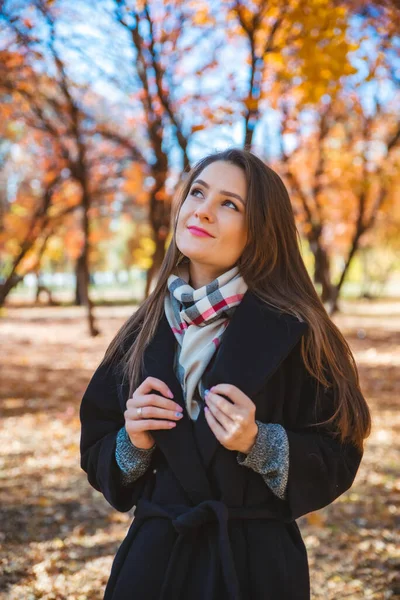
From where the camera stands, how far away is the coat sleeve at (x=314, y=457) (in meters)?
1.60

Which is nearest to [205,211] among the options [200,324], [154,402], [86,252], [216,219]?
[216,219]

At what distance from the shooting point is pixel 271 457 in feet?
5.20

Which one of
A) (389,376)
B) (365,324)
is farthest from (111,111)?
(365,324)

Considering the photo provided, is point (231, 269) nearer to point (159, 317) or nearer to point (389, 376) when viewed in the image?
point (159, 317)

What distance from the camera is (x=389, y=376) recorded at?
1007cm

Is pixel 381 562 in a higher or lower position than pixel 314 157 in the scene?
lower

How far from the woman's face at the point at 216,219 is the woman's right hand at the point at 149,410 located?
1.33ft

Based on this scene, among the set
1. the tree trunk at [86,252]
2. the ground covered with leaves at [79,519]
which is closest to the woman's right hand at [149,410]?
the ground covered with leaves at [79,519]

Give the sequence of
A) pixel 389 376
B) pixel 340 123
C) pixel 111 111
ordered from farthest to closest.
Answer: pixel 340 123
pixel 111 111
pixel 389 376

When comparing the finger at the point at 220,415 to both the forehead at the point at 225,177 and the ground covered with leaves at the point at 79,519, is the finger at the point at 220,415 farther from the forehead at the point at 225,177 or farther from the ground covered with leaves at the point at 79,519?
the ground covered with leaves at the point at 79,519

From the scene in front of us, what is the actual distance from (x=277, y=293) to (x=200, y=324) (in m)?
0.26

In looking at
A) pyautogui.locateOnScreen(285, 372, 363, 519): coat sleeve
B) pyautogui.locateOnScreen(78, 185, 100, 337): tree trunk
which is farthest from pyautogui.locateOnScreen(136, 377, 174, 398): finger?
pyautogui.locateOnScreen(78, 185, 100, 337): tree trunk

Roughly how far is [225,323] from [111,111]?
12.1 m

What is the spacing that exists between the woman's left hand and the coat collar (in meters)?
0.07
